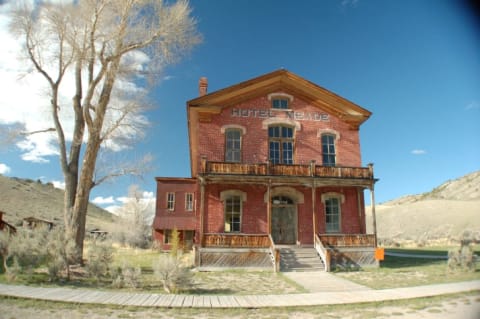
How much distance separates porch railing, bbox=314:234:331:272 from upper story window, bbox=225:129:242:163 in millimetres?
5816

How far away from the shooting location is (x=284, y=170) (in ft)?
51.8

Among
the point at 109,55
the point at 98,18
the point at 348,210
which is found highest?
the point at 98,18

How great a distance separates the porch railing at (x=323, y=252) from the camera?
14011 millimetres

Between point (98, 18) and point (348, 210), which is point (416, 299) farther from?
point (98, 18)

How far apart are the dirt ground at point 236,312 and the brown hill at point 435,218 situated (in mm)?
35527

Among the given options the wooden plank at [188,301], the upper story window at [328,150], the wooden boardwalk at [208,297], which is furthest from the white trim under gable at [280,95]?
the wooden plank at [188,301]

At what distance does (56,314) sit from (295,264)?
1018cm

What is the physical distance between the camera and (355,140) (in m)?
18.6

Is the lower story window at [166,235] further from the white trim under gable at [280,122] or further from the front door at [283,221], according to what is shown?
the white trim under gable at [280,122]

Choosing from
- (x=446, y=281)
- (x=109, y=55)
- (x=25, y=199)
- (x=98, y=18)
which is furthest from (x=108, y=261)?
(x=25, y=199)

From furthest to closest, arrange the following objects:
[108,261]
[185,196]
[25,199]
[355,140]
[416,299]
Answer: [25,199]
[185,196]
[355,140]
[108,261]
[416,299]

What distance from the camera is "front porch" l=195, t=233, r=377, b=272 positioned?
14.0 meters

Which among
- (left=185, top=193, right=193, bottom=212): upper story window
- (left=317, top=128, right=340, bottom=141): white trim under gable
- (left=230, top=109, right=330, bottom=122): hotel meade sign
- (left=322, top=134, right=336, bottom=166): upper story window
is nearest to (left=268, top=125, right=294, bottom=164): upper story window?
(left=230, top=109, right=330, bottom=122): hotel meade sign

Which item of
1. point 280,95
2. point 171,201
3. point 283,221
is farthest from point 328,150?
point 171,201
